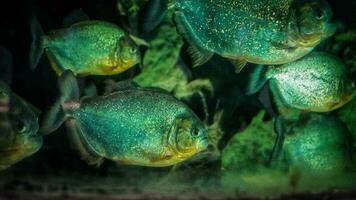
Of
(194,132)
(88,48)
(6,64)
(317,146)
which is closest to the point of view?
(194,132)

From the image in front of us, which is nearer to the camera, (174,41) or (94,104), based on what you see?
(94,104)

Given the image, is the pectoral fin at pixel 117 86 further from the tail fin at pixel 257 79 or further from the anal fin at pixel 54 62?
the tail fin at pixel 257 79

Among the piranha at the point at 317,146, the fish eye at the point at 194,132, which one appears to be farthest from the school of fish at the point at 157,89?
the piranha at the point at 317,146

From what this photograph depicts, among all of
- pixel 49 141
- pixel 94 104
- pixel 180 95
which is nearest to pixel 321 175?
pixel 180 95

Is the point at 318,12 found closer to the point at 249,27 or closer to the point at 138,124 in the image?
the point at 249,27

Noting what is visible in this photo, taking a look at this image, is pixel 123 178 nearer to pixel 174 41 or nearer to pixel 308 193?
pixel 174 41

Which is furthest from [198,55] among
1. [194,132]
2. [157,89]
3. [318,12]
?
[318,12]
